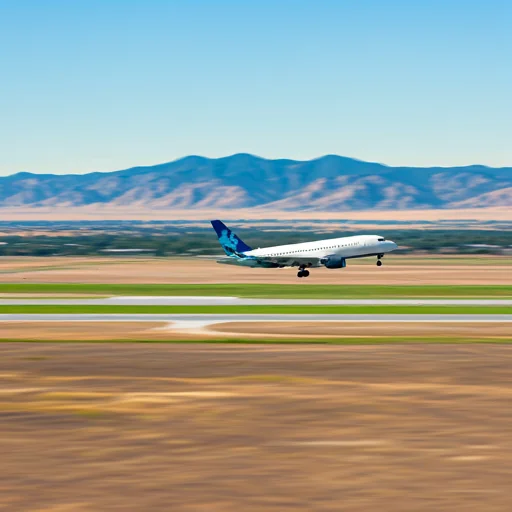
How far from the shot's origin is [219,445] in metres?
22.1

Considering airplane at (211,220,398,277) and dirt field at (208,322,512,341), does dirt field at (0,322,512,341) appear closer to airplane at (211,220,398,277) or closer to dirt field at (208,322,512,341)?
dirt field at (208,322,512,341)

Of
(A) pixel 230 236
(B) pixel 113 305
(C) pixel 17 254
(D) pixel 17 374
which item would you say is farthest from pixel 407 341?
(C) pixel 17 254

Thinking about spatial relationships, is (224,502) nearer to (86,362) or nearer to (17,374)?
(17,374)

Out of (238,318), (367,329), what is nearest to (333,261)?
(238,318)

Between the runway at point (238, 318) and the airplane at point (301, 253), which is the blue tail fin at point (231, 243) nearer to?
the airplane at point (301, 253)

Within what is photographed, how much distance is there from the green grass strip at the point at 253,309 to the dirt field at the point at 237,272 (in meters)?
25.8

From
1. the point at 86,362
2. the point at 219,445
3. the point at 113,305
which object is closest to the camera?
the point at 219,445

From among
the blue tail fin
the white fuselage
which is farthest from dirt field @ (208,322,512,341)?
the blue tail fin

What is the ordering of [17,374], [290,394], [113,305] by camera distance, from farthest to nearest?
[113,305] < [17,374] < [290,394]

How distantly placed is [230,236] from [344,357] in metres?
59.8

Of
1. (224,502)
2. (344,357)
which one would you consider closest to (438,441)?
(224,502)

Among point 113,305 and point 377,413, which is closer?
point 377,413

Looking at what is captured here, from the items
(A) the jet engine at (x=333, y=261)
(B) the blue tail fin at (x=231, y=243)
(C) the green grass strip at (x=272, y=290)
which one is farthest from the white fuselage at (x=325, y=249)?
(C) the green grass strip at (x=272, y=290)

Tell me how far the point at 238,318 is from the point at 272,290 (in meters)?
25.1
